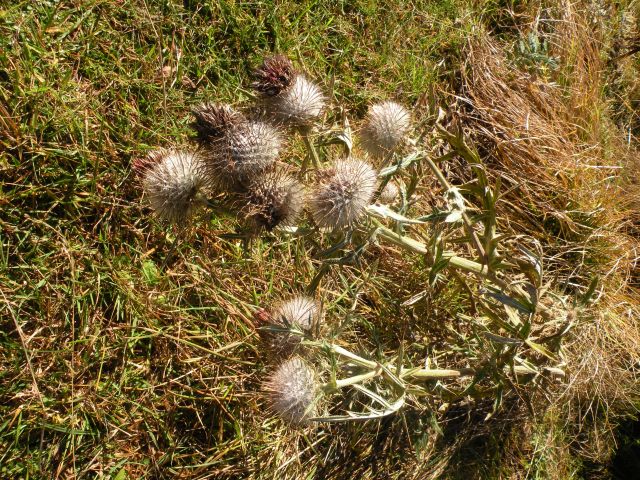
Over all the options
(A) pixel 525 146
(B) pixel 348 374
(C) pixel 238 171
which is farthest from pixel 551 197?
(C) pixel 238 171

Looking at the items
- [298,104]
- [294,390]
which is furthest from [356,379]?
[298,104]

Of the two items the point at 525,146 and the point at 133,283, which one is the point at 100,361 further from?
the point at 525,146

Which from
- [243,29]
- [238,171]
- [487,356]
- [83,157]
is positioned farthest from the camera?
[243,29]

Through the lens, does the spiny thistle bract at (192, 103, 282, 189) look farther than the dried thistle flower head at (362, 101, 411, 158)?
No

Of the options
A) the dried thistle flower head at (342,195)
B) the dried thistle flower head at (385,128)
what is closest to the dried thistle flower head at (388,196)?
the dried thistle flower head at (385,128)

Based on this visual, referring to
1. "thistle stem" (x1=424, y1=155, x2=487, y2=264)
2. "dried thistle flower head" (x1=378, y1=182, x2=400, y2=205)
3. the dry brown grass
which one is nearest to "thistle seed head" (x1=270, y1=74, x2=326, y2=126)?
"thistle stem" (x1=424, y1=155, x2=487, y2=264)

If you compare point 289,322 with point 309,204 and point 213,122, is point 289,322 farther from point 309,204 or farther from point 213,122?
point 213,122

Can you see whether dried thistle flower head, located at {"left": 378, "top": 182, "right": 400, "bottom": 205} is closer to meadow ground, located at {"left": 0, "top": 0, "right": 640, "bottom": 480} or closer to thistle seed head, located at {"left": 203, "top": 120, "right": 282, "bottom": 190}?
meadow ground, located at {"left": 0, "top": 0, "right": 640, "bottom": 480}

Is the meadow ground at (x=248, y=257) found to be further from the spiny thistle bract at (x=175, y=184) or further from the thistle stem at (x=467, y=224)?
the spiny thistle bract at (x=175, y=184)
